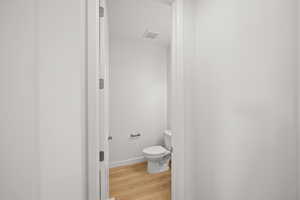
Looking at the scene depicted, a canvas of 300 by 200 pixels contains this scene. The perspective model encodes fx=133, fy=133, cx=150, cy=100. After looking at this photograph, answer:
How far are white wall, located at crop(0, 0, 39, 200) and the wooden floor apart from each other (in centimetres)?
152

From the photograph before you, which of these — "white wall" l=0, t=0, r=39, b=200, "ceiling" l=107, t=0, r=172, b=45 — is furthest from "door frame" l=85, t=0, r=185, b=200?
"ceiling" l=107, t=0, r=172, b=45

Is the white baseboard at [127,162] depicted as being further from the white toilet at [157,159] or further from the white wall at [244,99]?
the white wall at [244,99]

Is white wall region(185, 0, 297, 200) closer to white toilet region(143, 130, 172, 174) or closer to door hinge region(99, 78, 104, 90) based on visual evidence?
door hinge region(99, 78, 104, 90)

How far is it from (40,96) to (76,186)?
504mm

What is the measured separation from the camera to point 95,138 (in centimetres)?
85

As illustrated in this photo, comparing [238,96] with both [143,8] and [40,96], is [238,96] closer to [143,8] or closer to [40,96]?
[40,96]

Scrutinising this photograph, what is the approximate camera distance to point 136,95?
2914mm

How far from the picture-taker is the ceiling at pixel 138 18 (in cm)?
166

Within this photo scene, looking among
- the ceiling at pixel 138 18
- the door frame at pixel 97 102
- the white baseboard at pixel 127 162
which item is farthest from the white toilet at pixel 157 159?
the ceiling at pixel 138 18

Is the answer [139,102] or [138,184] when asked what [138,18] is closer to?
[139,102]

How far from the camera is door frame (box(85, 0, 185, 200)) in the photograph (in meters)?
0.84

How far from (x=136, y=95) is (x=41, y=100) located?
227 centimetres

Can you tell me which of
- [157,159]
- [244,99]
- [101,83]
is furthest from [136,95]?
[244,99]

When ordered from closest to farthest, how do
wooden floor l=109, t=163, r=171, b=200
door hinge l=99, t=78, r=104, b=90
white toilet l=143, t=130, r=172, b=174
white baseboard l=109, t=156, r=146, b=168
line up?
door hinge l=99, t=78, r=104, b=90
wooden floor l=109, t=163, r=171, b=200
white toilet l=143, t=130, r=172, b=174
white baseboard l=109, t=156, r=146, b=168
